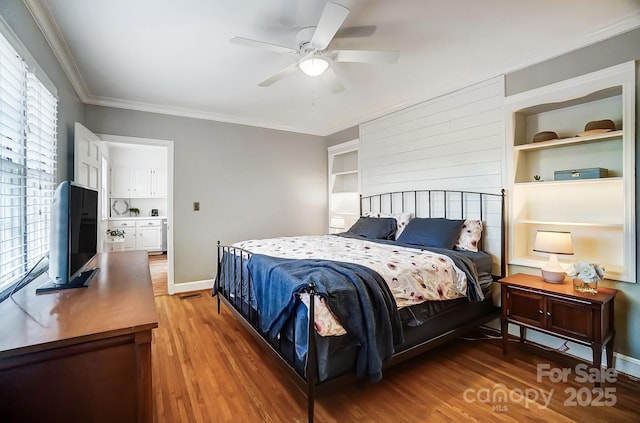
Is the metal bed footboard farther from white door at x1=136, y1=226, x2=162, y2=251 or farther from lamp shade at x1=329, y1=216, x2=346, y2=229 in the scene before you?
white door at x1=136, y1=226, x2=162, y2=251

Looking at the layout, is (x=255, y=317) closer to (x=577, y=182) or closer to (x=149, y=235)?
(x=577, y=182)

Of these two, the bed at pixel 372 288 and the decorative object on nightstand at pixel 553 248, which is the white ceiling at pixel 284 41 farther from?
the decorative object on nightstand at pixel 553 248

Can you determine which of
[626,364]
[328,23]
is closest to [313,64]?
[328,23]

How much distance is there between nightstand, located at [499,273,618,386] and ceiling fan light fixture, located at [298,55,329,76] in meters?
2.35

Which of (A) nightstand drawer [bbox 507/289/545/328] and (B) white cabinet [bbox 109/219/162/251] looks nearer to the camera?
(A) nightstand drawer [bbox 507/289/545/328]

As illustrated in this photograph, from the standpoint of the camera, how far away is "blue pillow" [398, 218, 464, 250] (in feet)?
9.97

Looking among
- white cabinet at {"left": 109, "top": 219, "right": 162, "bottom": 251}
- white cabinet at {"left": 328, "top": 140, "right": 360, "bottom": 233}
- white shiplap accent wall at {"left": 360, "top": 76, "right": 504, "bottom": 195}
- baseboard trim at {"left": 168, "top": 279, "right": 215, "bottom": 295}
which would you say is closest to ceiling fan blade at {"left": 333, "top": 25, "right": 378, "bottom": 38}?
white shiplap accent wall at {"left": 360, "top": 76, "right": 504, "bottom": 195}

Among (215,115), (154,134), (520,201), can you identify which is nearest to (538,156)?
(520,201)

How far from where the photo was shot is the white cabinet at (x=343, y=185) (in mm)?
5043

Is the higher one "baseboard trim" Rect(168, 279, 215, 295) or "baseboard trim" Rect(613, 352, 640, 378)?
"baseboard trim" Rect(168, 279, 215, 295)

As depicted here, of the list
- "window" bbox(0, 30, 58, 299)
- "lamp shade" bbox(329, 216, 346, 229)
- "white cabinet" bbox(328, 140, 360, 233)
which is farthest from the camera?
"white cabinet" bbox(328, 140, 360, 233)

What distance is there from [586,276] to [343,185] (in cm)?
377

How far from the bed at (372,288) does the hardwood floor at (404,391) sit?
228mm

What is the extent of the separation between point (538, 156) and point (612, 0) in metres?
1.29
